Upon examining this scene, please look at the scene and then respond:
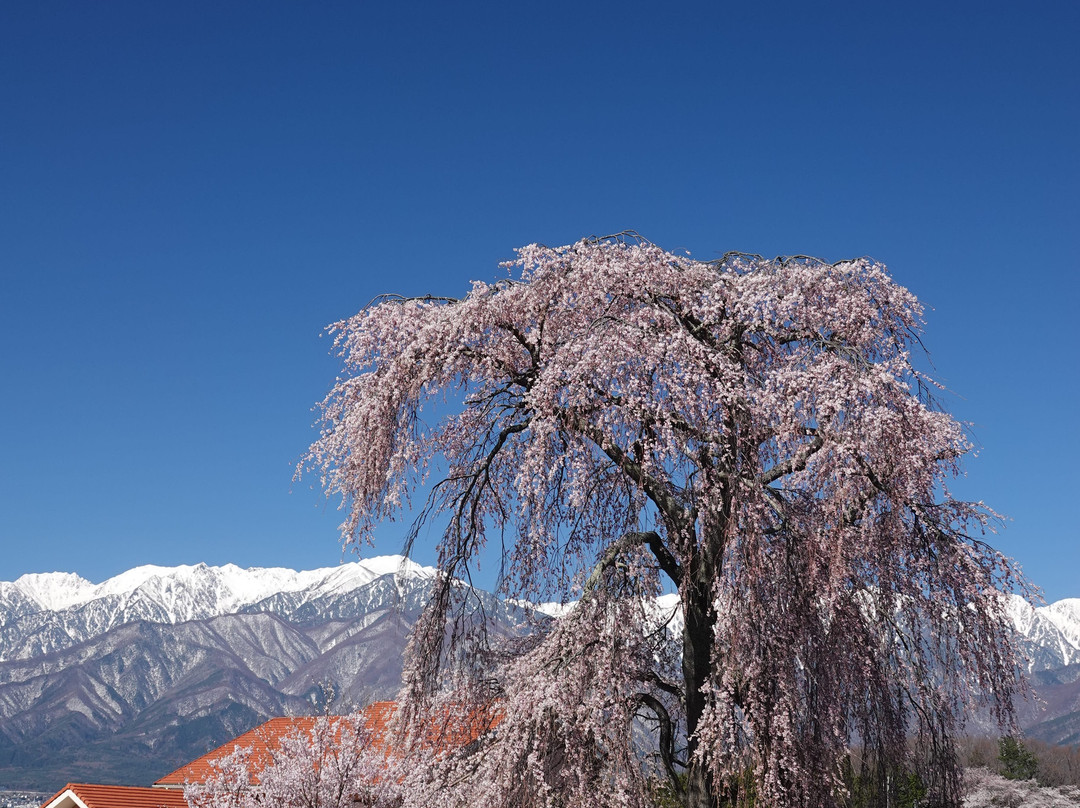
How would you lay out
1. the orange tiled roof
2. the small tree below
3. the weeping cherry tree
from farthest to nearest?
1. the small tree below
2. the orange tiled roof
3. the weeping cherry tree

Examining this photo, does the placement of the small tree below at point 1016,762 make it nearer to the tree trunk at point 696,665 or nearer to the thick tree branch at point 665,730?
the thick tree branch at point 665,730

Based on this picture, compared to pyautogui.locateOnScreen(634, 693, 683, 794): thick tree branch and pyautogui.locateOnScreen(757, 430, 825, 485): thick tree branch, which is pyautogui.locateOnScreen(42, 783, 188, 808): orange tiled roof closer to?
pyautogui.locateOnScreen(634, 693, 683, 794): thick tree branch

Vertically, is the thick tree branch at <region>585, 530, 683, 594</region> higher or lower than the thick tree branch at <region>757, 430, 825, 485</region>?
lower

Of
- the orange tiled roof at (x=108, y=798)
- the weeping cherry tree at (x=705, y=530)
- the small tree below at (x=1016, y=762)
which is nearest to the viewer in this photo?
the weeping cherry tree at (x=705, y=530)

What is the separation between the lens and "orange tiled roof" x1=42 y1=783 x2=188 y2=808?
35.1 m

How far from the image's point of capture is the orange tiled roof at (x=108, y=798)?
115 ft

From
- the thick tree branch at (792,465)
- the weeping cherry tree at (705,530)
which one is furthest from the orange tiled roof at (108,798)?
the thick tree branch at (792,465)

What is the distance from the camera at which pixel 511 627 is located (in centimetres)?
1720


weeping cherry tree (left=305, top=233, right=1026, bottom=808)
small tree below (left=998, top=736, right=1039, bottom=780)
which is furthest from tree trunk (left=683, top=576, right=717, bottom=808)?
small tree below (left=998, top=736, right=1039, bottom=780)

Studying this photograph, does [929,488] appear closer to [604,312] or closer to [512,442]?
[604,312]

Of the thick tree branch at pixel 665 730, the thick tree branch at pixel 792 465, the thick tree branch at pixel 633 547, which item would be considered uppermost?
the thick tree branch at pixel 792 465

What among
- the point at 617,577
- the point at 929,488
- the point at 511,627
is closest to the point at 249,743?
the point at 511,627

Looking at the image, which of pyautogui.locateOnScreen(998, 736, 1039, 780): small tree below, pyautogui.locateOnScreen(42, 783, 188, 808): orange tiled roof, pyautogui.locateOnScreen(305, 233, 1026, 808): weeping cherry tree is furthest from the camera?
pyautogui.locateOnScreen(998, 736, 1039, 780): small tree below

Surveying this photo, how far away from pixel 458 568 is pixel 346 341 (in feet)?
12.8
